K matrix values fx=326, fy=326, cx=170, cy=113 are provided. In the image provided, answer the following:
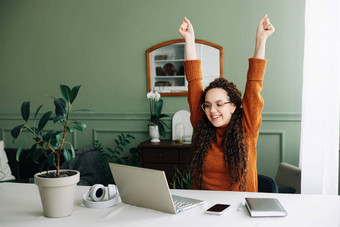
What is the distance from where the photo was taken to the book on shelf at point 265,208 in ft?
3.93

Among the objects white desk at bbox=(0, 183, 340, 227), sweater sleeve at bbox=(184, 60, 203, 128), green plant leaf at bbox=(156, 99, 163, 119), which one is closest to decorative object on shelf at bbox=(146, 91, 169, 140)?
green plant leaf at bbox=(156, 99, 163, 119)

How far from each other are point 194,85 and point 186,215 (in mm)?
879

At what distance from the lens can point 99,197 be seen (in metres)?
1.42

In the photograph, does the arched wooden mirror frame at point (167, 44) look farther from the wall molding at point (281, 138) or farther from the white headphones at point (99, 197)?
the white headphones at point (99, 197)

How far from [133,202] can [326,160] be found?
54.3 inches

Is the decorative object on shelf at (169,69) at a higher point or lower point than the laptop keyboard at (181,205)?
higher

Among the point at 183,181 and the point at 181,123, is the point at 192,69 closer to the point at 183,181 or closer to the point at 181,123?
the point at 183,181

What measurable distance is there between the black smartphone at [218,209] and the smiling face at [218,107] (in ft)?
1.82

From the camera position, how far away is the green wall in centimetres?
335

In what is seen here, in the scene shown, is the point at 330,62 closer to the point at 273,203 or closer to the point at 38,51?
the point at 273,203

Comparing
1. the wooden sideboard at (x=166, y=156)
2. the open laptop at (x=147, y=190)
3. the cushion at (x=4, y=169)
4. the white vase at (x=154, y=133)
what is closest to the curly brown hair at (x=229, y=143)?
the open laptop at (x=147, y=190)

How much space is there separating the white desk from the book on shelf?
0.07ft

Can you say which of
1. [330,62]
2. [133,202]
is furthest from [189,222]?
[330,62]

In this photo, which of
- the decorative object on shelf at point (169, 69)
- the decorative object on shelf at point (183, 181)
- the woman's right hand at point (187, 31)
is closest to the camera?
the woman's right hand at point (187, 31)
